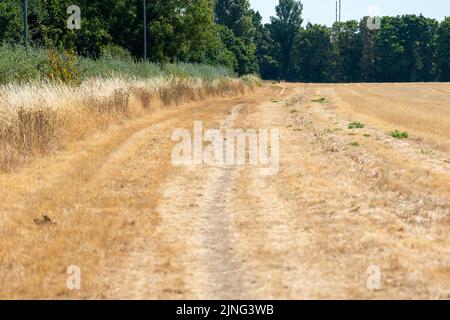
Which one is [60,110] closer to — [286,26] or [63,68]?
[63,68]

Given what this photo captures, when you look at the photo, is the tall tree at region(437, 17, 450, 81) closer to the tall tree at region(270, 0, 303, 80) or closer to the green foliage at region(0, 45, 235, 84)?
the tall tree at region(270, 0, 303, 80)

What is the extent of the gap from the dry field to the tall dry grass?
32 centimetres

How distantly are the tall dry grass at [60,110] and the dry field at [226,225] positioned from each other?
317 millimetres

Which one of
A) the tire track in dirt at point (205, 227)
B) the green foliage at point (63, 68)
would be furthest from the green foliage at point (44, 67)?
the tire track in dirt at point (205, 227)

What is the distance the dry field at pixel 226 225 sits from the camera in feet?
18.6

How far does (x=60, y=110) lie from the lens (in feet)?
50.8

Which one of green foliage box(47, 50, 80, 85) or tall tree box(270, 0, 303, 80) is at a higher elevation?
tall tree box(270, 0, 303, 80)

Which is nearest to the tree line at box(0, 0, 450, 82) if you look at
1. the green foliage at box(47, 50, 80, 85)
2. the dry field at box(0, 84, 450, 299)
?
the green foliage at box(47, 50, 80, 85)

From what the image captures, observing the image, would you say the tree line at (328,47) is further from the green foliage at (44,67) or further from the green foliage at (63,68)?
the green foliage at (63,68)

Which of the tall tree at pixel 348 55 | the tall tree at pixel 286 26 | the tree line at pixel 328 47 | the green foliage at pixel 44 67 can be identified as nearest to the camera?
the green foliage at pixel 44 67

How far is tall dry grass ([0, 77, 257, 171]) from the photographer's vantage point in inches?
505
